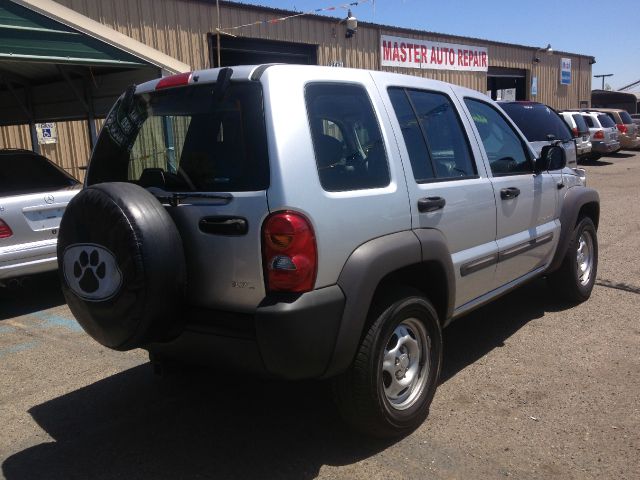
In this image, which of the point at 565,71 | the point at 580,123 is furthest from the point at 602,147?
the point at 565,71

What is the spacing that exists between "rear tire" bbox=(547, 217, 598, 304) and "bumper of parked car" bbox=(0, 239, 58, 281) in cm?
465

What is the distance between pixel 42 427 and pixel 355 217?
226 cm

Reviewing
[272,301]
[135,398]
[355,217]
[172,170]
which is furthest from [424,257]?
[135,398]

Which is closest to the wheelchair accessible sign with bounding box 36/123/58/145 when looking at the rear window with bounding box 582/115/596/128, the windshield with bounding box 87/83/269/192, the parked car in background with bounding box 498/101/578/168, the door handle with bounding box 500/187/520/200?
the parked car in background with bounding box 498/101/578/168

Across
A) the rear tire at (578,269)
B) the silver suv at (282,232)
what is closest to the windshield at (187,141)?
the silver suv at (282,232)

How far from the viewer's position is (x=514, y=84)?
2839 cm

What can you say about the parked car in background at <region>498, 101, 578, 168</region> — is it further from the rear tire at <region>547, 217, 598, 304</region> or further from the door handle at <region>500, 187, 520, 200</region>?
the door handle at <region>500, 187, 520, 200</region>

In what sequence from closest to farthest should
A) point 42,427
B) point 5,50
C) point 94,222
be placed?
point 94,222, point 42,427, point 5,50

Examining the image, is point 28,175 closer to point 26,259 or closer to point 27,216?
point 27,216

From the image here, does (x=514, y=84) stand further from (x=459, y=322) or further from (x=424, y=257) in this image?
(x=424, y=257)

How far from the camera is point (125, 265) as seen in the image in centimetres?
277

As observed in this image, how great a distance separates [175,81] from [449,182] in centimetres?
168

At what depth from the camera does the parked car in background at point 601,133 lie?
2128 centimetres

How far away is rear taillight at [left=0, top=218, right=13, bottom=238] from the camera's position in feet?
17.9
